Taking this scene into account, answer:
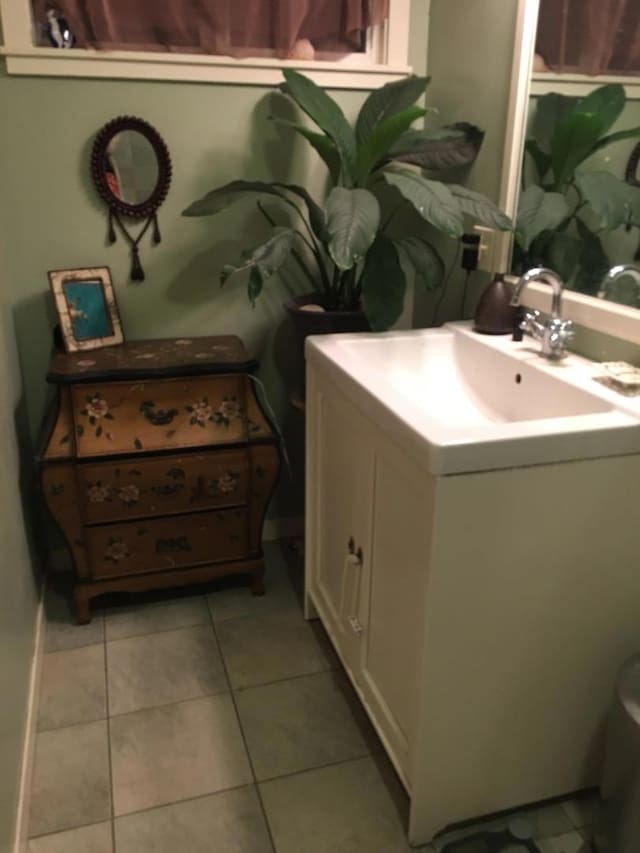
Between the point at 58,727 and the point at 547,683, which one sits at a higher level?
the point at 547,683

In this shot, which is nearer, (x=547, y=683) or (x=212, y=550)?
(x=547, y=683)

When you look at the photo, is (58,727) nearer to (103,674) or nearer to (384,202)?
(103,674)

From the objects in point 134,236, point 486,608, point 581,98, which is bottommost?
point 486,608

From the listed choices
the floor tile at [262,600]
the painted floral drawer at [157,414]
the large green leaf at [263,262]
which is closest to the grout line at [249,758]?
the floor tile at [262,600]

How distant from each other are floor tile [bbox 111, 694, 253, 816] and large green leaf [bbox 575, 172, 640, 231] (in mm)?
1468

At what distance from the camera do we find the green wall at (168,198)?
2.06 meters

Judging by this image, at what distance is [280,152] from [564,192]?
905mm

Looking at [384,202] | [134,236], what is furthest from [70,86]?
[384,202]

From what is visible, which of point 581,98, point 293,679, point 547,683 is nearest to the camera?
point 547,683

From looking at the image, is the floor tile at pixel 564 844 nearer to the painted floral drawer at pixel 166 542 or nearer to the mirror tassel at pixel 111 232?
the painted floral drawer at pixel 166 542

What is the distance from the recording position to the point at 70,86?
6.70 ft

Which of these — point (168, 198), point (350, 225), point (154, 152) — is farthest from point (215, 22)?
point (350, 225)

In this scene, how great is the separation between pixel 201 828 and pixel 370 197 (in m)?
1.46

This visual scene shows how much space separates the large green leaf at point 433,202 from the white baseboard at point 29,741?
4.98ft
